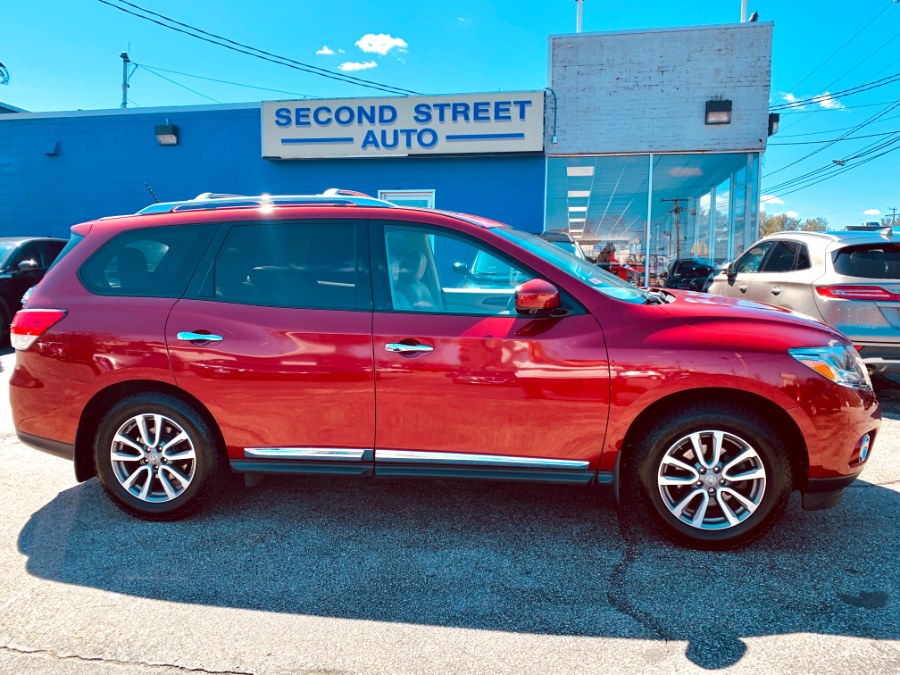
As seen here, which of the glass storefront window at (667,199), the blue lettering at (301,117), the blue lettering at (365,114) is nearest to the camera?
the blue lettering at (365,114)

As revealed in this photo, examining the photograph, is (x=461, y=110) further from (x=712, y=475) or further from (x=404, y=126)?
(x=712, y=475)

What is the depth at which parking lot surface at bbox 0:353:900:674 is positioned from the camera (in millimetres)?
2324

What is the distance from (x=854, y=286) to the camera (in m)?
5.62

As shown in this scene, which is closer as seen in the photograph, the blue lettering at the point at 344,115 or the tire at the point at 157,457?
the tire at the point at 157,457

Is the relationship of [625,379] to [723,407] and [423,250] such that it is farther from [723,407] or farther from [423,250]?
[423,250]

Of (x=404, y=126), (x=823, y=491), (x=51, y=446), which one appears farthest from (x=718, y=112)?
(x=51, y=446)

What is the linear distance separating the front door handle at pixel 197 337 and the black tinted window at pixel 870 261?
18.1ft

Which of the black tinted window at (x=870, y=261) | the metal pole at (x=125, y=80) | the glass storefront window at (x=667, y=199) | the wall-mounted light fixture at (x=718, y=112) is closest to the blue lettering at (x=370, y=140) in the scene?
the glass storefront window at (x=667, y=199)

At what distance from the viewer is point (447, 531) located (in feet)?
10.9

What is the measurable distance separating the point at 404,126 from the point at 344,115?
1233mm

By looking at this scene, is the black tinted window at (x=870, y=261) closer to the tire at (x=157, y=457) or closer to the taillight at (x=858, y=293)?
the taillight at (x=858, y=293)

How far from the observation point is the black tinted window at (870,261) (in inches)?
221

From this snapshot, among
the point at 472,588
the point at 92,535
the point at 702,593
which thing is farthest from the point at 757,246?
the point at 92,535

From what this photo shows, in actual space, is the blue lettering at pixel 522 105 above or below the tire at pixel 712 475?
above
